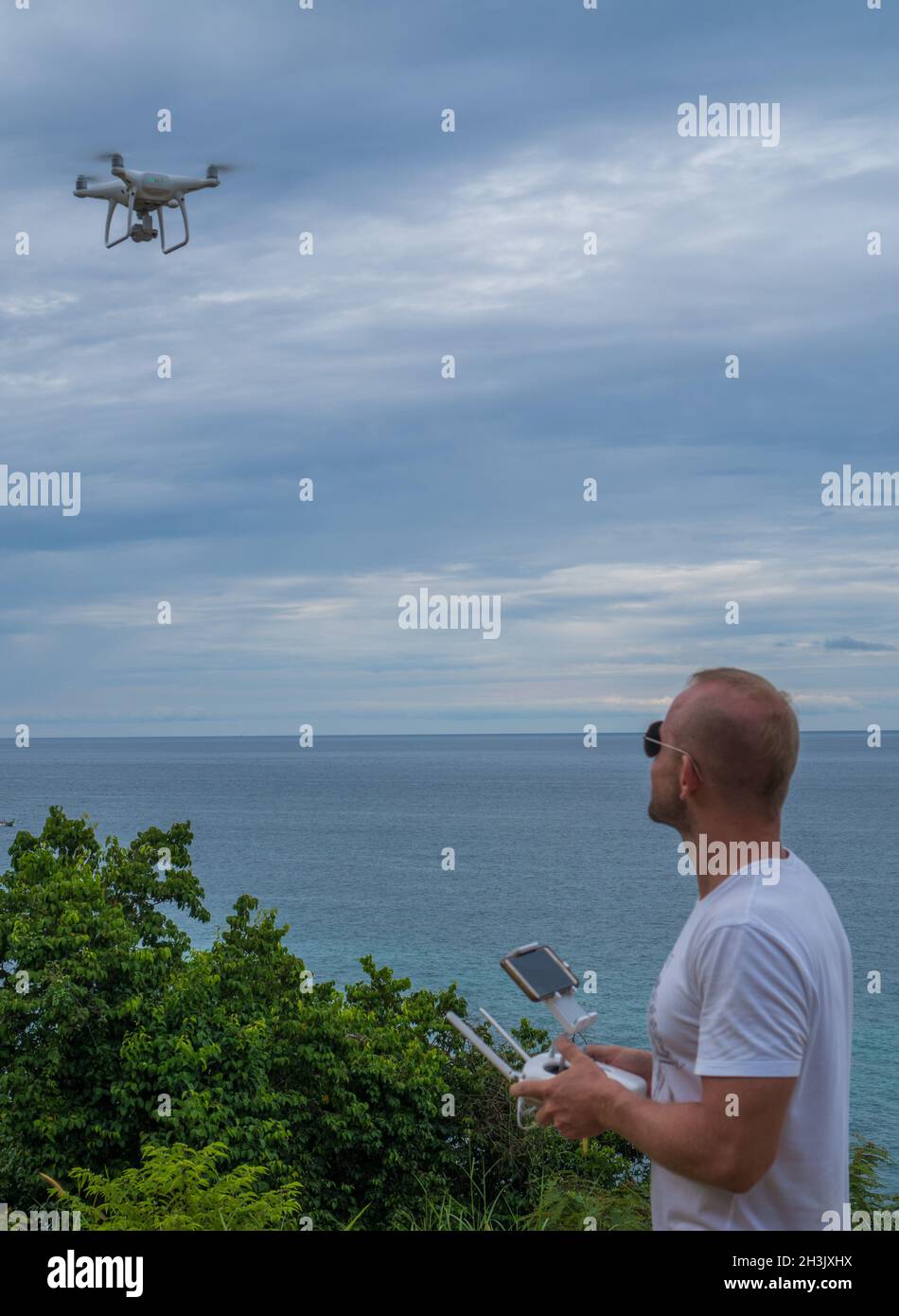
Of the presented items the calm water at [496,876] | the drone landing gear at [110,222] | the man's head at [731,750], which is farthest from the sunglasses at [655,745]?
the calm water at [496,876]

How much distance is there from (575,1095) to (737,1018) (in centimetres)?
47

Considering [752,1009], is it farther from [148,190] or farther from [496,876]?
[496,876]

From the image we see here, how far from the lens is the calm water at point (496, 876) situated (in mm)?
51844

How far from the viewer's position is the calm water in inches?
2041

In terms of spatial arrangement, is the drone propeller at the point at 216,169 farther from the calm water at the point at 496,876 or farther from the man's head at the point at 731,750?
the calm water at the point at 496,876

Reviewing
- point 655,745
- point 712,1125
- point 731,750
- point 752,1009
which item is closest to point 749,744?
point 731,750

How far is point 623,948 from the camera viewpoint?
58281 millimetres

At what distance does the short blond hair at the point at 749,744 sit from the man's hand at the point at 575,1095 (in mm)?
642

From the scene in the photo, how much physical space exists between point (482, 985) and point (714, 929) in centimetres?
4891

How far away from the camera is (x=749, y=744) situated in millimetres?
2424

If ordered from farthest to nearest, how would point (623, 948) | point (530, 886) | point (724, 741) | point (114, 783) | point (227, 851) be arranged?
point (114, 783) → point (227, 851) → point (530, 886) → point (623, 948) → point (724, 741)

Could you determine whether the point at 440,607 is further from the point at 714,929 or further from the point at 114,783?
→ the point at 114,783
